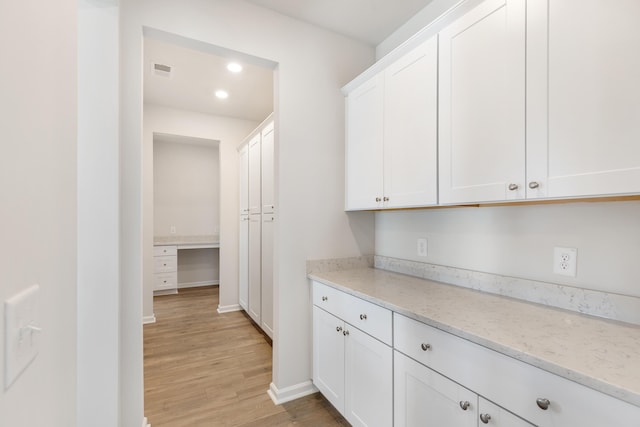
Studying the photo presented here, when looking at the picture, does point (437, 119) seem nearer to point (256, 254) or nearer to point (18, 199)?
point (18, 199)

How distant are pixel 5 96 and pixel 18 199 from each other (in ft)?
0.49

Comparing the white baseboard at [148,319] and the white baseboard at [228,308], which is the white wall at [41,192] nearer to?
the white baseboard at [148,319]

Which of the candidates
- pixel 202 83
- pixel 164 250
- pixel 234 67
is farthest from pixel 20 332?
pixel 164 250

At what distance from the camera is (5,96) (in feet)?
1.36

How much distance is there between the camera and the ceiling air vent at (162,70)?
2.73 metres

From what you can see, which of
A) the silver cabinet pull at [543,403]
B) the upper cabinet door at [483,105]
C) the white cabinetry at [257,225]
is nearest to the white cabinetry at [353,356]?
the silver cabinet pull at [543,403]

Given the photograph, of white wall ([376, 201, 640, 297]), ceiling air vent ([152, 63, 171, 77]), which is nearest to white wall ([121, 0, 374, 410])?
white wall ([376, 201, 640, 297])

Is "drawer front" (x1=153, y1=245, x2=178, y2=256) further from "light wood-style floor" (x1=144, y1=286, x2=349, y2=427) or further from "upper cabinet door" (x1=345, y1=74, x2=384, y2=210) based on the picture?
"upper cabinet door" (x1=345, y1=74, x2=384, y2=210)

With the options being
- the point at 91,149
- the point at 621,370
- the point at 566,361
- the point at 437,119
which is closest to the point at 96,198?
the point at 91,149

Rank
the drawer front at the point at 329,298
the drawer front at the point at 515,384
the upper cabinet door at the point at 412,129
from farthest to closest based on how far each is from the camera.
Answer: the drawer front at the point at 329,298
the upper cabinet door at the point at 412,129
the drawer front at the point at 515,384

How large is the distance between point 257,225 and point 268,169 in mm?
712

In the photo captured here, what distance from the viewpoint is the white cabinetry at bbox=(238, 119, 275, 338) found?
2934 mm

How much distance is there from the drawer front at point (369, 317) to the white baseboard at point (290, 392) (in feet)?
2.52

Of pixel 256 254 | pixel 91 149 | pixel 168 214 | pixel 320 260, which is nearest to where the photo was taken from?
pixel 91 149
